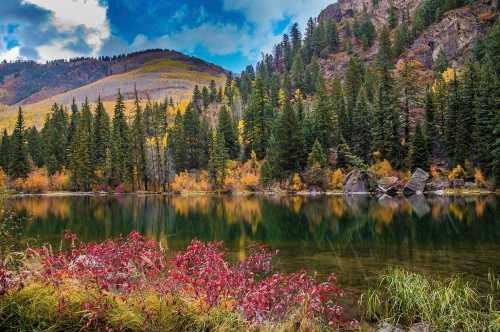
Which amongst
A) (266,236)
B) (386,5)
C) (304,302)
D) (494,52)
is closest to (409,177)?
(494,52)

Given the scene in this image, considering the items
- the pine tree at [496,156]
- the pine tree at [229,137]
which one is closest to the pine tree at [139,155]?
the pine tree at [229,137]

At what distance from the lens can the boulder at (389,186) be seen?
6562 cm

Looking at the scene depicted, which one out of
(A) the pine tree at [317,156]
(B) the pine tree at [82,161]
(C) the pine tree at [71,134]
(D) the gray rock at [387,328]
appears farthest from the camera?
(C) the pine tree at [71,134]

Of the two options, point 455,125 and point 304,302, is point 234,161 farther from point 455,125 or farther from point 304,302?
point 304,302

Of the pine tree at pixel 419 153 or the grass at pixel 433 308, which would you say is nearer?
the grass at pixel 433 308

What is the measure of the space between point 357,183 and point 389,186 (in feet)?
20.5

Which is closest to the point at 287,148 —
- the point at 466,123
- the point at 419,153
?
the point at 419,153

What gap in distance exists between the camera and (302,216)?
120ft

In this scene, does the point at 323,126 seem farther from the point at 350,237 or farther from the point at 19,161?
the point at 19,161

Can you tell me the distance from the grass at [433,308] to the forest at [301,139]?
50927 mm

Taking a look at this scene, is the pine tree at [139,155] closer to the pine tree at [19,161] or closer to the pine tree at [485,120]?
the pine tree at [19,161]

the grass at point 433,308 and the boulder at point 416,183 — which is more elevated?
the boulder at point 416,183

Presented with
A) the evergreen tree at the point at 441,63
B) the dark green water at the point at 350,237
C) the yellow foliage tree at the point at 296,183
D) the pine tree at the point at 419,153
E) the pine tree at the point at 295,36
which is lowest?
the dark green water at the point at 350,237

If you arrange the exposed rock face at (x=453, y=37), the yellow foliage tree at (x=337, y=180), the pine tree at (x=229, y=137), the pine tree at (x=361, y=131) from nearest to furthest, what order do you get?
the yellow foliage tree at (x=337, y=180) < the pine tree at (x=361, y=131) < the pine tree at (x=229, y=137) < the exposed rock face at (x=453, y=37)
